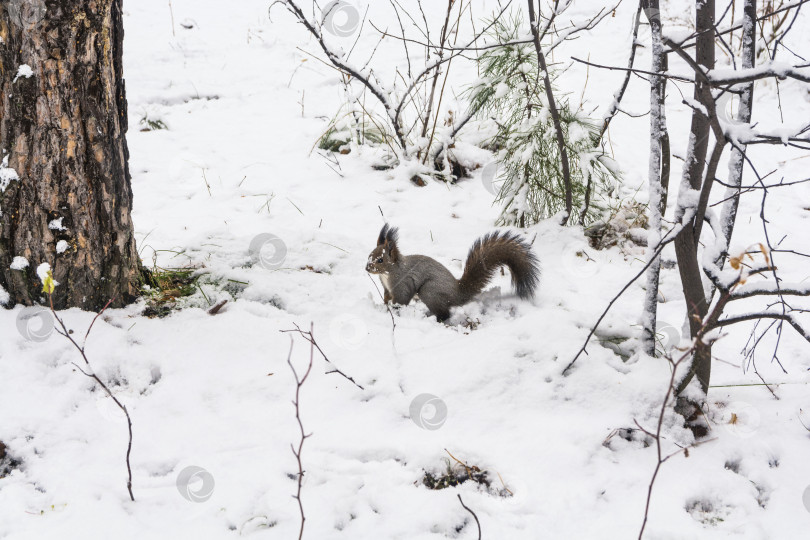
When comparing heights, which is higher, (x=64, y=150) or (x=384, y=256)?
(x=64, y=150)

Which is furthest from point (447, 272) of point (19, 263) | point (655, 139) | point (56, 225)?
point (19, 263)

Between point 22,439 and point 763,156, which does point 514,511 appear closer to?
point 22,439

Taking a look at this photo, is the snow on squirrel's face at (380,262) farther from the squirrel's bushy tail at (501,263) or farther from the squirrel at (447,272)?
the squirrel's bushy tail at (501,263)

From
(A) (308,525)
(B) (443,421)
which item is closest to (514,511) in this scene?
(B) (443,421)

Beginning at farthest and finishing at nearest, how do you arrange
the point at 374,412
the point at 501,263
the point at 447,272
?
the point at 447,272, the point at 501,263, the point at 374,412

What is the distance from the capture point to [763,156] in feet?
15.4

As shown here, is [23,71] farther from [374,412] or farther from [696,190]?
[696,190]

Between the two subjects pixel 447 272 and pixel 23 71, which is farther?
pixel 447 272

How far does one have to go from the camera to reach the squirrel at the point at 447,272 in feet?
9.76

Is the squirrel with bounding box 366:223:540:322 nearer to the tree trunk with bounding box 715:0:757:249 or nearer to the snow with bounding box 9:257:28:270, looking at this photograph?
the tree trunk with bounding box 715:0:757:249

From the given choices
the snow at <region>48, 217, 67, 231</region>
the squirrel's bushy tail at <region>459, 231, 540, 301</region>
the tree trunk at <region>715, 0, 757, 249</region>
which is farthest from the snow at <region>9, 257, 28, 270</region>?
the tree trunk at <region>715, 0, 757, 249</region>

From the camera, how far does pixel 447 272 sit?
3125 millimetres

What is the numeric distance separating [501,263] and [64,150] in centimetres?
201

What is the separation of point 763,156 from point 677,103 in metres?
1.24
